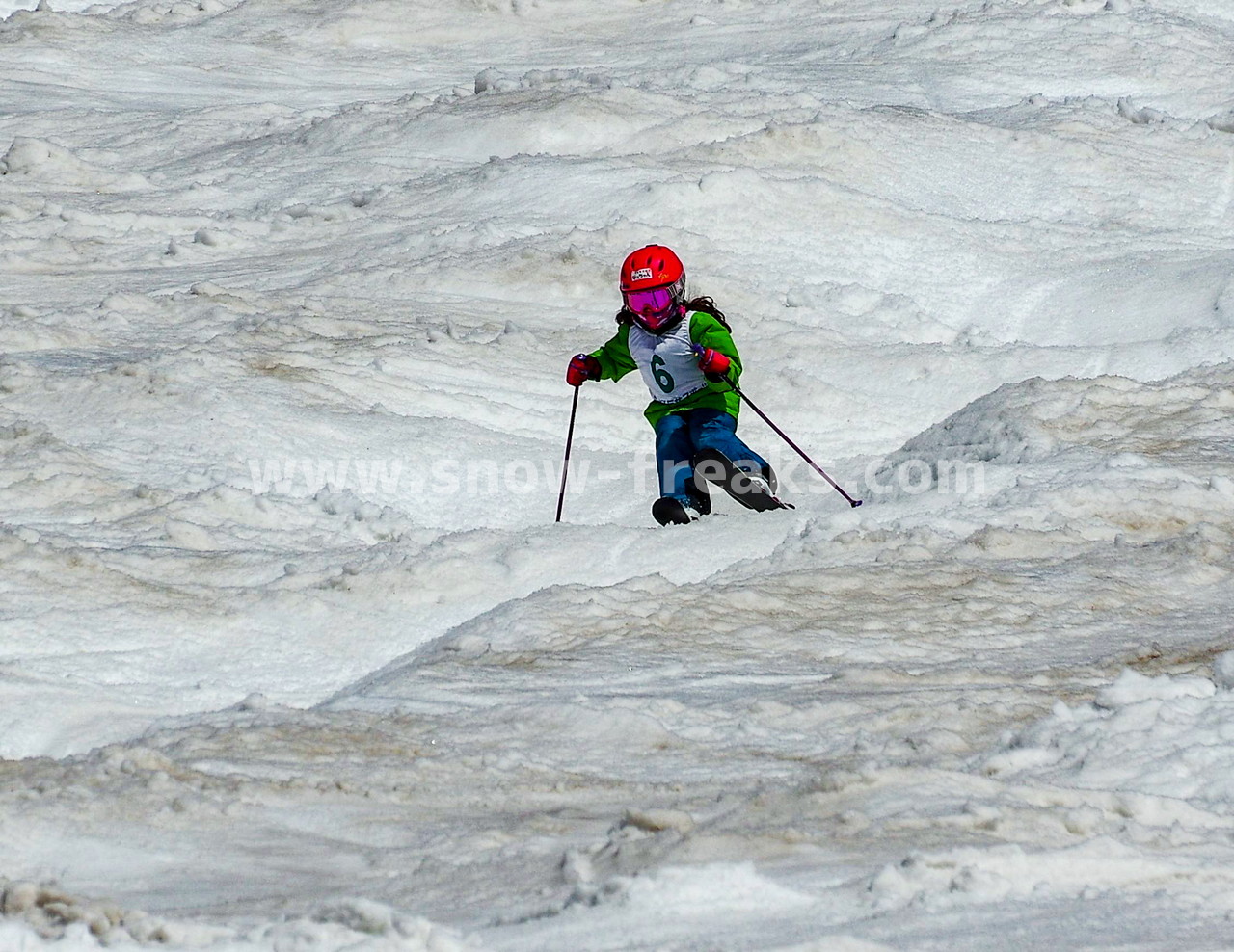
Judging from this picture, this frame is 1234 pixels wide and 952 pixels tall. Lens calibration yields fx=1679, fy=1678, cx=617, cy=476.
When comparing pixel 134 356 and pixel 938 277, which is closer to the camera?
pixel 134 356

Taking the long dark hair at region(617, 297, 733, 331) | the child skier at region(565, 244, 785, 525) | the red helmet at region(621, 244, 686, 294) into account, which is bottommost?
the child skier at region(565, 244, 785, 525)

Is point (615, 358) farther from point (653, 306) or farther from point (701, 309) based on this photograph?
point (701, 309)

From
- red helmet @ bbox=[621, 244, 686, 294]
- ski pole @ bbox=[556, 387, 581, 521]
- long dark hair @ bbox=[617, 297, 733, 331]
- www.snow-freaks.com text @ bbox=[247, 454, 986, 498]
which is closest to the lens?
www.snow-freaks.com text @ bbox=[247, 454, 986, 498]

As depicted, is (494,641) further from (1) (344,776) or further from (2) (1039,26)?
(2) (1039,26)

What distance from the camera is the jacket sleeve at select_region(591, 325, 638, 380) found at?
30.3ft

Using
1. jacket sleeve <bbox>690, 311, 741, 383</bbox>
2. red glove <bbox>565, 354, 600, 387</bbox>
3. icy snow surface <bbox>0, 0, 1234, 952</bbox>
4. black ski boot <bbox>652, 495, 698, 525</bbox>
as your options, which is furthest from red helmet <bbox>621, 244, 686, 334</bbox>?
black ski boot <bbox>652, 495, 698, 525</bbox>

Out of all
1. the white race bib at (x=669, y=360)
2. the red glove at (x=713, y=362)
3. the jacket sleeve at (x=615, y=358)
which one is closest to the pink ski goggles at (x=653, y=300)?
the white race bib at (x=669, y=360)

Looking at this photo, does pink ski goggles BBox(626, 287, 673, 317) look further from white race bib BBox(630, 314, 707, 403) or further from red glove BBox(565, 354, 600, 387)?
red glove BBox(565, 354, 600, 387)

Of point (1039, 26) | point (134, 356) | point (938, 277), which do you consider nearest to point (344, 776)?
point (134, 356)

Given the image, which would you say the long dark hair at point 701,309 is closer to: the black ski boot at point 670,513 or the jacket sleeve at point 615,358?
the jacket sleeve at point 615,358

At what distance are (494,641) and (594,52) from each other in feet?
44.3

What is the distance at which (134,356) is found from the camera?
981 cm

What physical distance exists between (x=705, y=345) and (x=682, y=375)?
25 cm

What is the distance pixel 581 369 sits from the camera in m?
9.19
